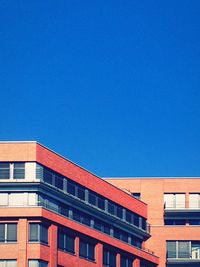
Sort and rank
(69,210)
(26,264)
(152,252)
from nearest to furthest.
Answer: (26,264) → (69,210) → (152,252)

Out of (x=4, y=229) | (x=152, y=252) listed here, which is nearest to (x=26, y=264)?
(x=4, y=229)

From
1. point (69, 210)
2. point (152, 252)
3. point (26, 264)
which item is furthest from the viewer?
point (152, 252)

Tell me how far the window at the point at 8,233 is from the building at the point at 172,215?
3306cm

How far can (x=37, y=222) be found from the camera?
9925 centimetres

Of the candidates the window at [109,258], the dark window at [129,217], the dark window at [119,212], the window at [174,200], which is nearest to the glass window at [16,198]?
the window at [109,258]

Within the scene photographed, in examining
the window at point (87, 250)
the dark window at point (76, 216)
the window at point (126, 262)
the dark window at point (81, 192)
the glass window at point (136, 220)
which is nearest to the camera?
the dark window at point (76, 216)

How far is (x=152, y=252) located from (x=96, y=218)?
18.3 meters

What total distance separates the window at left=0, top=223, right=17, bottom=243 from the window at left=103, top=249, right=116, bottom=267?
1715 cm

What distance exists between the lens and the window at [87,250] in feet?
355

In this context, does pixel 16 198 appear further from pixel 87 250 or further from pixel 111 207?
pixel 111 207

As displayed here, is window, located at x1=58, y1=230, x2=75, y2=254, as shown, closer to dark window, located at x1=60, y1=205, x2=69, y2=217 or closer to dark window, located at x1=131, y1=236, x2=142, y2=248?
dark window, located at x1=60, y1=205, x2=69, y2=217

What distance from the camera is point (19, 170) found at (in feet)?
331

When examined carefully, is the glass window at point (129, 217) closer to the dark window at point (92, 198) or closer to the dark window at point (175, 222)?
the dark window at point (92, 198)

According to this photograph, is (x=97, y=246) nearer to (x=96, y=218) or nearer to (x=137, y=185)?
(x=96, y=218)
